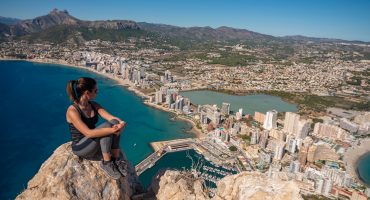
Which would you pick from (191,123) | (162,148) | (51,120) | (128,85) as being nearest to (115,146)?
(162,148)

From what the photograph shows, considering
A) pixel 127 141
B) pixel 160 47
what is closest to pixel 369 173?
pixel 127 141

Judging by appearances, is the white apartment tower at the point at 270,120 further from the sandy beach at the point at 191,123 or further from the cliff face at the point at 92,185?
the cliff face at the point at 92,185

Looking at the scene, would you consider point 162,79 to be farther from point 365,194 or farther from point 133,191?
point 133,191

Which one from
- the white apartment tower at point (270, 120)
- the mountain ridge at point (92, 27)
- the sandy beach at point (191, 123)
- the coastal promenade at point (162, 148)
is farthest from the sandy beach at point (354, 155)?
the mountain ridge at point (92, 27)

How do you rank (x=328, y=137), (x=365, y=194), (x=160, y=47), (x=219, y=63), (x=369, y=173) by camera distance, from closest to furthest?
1. (x=365, y=194)
2. (x=369, y=173)
3. (x=328, y=137)
4. (x=219, y=63)
5. (x=160, y=47)

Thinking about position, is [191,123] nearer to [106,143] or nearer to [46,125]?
[46,125]

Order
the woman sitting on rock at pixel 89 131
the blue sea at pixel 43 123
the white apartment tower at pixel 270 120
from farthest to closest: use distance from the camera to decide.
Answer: the white apartment tower at pixel 270 120
the blue sea at pixel 43 123
the woman sitting on rock at pixel 89 131

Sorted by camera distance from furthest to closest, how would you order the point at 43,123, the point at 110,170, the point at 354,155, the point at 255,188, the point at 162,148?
1. the point at 43,123
2. the point at 354,155
3. the point at 162,148
4. the point at 110,170
5. the point at 255,188
